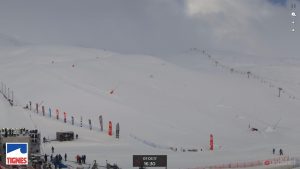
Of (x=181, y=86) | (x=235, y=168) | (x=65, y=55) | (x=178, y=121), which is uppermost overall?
(x=65, y=55)

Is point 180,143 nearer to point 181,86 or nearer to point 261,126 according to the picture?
point 261,126

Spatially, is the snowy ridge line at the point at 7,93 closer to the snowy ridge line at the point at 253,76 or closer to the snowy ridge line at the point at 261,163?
the snowy ridge line at the point at 261,163

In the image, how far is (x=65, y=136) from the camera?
53.5m

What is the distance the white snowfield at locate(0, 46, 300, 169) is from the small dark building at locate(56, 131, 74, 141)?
0.66 m

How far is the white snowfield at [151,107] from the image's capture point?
178 ft

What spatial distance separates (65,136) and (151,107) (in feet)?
72.7

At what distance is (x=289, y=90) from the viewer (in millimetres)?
100312

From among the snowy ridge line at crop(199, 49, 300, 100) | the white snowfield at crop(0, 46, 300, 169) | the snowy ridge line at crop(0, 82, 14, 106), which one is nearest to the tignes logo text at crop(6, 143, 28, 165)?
the white snowfield at crop(0, 46, 300, 169)

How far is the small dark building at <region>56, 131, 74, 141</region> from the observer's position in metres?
53.2

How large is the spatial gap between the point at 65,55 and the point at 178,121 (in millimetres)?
45915

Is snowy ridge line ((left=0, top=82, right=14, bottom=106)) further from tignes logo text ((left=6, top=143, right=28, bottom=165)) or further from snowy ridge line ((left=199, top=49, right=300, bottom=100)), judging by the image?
tignes logo text ((left=6, top=143, right=28, bottom=165))

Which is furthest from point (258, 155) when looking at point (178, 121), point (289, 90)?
point (289, 90)

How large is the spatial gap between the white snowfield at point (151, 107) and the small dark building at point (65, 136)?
2.17ft

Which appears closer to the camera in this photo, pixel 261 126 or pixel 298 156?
pixel 298 156
